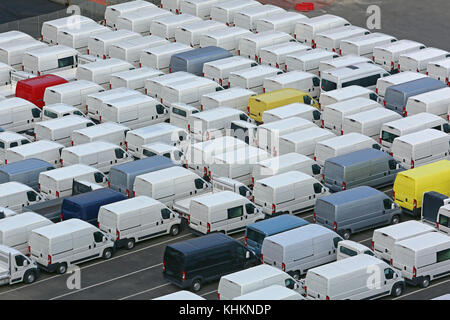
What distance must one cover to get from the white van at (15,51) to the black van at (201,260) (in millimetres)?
32255

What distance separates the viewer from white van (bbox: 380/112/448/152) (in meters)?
66.4

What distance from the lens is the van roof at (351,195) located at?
57500 mm

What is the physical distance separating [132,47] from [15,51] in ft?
26.3

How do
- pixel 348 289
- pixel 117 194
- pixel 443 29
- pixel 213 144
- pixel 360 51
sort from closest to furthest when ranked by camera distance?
pixel 348 289 < pixel 117 194 < pixel 213 144 < pixel 360 51 < pixel 443 29

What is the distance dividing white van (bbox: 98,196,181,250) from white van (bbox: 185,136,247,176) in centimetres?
604

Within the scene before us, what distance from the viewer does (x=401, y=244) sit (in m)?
53.5

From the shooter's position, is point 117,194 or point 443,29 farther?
point 443,29

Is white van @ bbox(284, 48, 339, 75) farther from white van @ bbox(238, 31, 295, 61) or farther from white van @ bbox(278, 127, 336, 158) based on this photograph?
white van @ bbox(278, 127, 336, 158)

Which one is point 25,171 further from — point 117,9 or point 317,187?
point 117,9

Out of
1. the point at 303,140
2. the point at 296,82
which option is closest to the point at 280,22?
the point at 296,82

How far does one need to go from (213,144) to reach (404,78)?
16004 millimetres

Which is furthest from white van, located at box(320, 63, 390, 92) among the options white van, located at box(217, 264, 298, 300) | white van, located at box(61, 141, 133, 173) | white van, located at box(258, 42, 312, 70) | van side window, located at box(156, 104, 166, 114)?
white van, located at box(217, 264, 298, 300)

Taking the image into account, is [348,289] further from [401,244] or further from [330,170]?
[330,170]

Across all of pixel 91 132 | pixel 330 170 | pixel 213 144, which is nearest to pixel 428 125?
pixel 330 170
